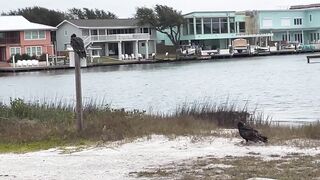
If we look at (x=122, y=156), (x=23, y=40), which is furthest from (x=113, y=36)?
(x=122, y=156)

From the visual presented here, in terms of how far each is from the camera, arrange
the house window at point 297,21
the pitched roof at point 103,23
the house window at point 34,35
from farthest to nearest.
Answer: the house window at point 297,21, the pitched roof at point 103,23, the house window at point 34,35

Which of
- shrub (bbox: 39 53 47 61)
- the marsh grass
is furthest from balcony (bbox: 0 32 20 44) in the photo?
the marsh grass

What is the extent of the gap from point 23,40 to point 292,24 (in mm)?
53856

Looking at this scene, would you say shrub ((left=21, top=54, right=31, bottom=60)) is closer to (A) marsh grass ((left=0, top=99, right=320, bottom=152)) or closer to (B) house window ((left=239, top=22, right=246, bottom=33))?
(B) house window ((left=239, top=22, right=246, bottom=33))

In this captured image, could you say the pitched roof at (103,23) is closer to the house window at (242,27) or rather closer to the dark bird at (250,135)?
the house window at (242,27)

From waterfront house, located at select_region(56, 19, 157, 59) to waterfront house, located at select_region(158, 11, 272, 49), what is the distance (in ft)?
22.7

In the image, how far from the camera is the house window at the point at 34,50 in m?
95.4

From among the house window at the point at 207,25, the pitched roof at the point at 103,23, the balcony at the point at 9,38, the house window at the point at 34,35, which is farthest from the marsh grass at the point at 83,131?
the house window at the point at 207,25

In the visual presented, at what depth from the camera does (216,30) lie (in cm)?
11394

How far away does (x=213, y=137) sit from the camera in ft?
Answer: 44.2

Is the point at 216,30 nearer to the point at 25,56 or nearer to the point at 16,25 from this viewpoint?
the point at 16,25

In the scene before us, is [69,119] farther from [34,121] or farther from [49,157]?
[49,157]

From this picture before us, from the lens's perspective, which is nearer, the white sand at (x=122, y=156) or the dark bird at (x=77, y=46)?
the white sand at (x=122, y=156)

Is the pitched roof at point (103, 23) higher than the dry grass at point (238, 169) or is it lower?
higher
